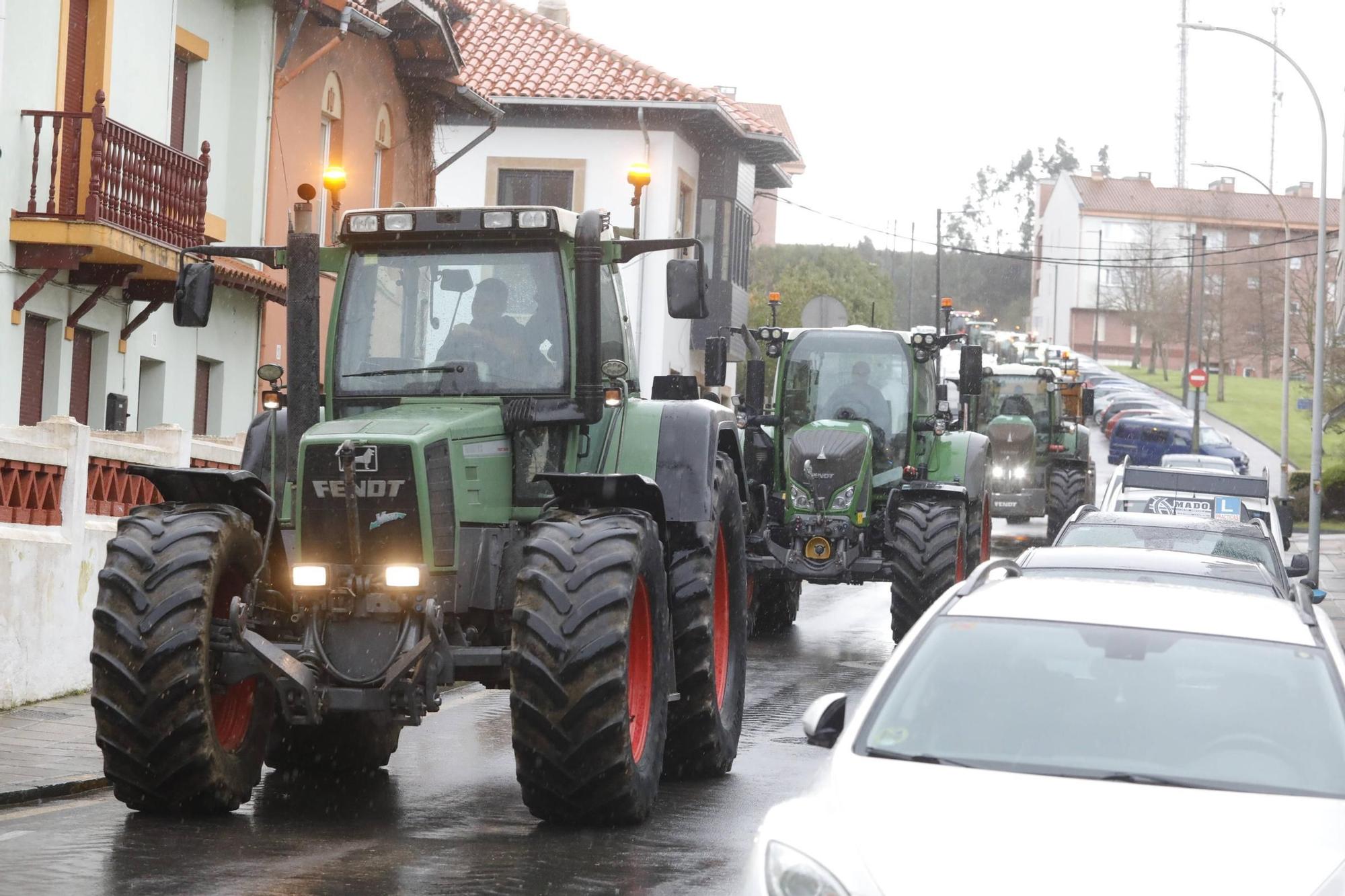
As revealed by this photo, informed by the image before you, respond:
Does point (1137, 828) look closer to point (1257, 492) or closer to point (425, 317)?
point (425, 317)

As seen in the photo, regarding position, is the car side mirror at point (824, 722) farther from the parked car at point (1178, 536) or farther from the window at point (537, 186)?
the window at point (537, 186)

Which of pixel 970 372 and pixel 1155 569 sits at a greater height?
pixel 970 372

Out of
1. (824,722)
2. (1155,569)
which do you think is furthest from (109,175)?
(824,722)

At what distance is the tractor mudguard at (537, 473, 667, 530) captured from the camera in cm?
870

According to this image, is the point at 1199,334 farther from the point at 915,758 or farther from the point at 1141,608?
the point at 915,758

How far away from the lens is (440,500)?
8.65 meters

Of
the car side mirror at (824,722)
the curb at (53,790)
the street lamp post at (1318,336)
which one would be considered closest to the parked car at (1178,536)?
the curb at (53,790)

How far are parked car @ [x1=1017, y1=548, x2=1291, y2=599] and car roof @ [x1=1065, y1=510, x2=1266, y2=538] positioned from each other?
255 cm

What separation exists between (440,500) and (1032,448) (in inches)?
963

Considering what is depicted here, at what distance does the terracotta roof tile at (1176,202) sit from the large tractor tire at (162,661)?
111065 mm

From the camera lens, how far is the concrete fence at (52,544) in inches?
491

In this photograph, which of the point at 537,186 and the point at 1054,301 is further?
the point at 1054,301

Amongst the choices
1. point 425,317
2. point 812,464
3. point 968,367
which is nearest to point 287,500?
point 425,317

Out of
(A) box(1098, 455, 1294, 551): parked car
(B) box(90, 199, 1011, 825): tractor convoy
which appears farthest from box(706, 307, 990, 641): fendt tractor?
(B) box(90, 199, 1011, 825): tractor convoy
